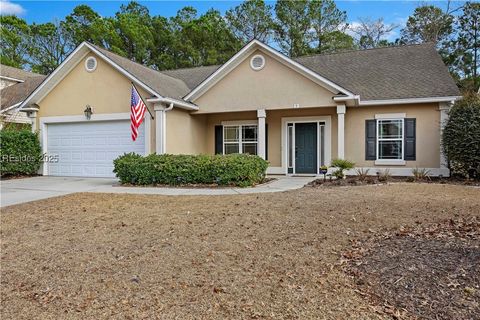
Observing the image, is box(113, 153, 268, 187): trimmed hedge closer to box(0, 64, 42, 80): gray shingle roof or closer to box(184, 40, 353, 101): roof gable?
box(184, 40, 353, 101): roof gable

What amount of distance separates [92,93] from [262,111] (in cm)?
687

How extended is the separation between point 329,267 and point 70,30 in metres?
37.6

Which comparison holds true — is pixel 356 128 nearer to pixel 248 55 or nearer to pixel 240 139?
pixel 240 139

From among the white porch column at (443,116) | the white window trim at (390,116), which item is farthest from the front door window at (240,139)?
the white porch column at (443,116)

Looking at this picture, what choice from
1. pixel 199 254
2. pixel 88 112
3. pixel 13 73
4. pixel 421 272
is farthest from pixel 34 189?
pixel 13 73

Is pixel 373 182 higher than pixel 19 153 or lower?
lower

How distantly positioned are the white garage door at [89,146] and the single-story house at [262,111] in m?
0.04

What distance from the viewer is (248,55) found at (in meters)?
13.8

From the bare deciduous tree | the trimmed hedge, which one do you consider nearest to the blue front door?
the trimmed hedge

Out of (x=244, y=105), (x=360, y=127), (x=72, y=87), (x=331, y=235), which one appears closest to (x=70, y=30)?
(x=72, y=87)

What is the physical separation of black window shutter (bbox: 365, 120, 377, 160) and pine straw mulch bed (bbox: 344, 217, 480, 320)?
849cm

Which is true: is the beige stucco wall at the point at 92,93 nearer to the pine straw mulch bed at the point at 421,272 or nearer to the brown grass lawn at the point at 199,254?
the brown grass lawn at the point at 199,254

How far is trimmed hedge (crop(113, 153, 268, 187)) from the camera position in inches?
413

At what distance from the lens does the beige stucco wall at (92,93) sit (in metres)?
13.6
